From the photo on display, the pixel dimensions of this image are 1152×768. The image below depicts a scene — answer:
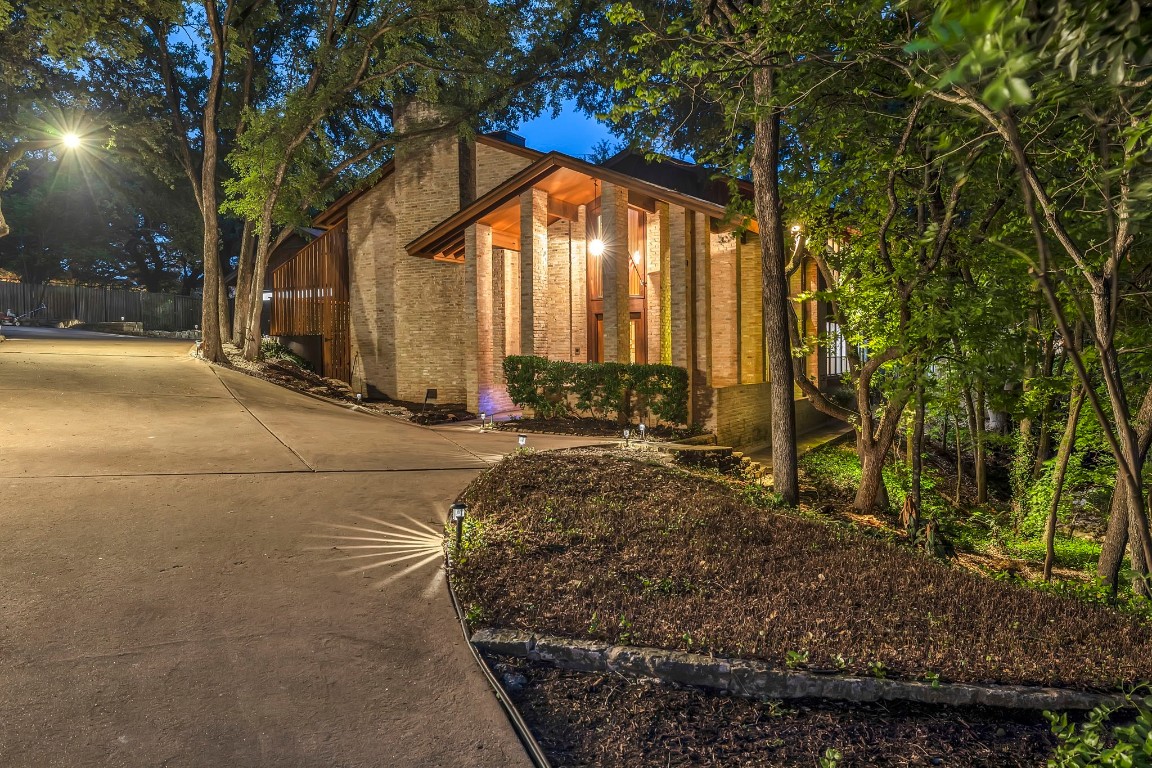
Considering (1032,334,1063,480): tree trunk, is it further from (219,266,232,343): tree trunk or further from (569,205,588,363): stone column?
(219,266,232,343): tree trunk

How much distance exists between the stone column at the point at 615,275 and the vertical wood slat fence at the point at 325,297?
1045cm

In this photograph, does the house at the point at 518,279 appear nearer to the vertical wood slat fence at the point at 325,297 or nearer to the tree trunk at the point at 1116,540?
the vertical wood slat fence at the point at 325,297

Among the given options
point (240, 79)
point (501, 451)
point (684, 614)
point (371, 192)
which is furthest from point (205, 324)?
point (684, 614)

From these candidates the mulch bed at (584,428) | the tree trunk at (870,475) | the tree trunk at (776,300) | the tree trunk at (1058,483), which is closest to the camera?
the tree trunk at (1058,483)

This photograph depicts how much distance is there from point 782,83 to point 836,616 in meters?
5.09

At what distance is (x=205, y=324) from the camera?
57.7 feet

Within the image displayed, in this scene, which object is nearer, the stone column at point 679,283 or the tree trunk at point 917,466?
the tree trunk at point 917,466

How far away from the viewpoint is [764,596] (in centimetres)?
477

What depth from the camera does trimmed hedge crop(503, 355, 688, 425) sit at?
46.0ft

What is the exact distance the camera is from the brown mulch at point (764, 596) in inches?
156

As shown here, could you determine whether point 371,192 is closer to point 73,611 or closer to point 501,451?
point 501,451

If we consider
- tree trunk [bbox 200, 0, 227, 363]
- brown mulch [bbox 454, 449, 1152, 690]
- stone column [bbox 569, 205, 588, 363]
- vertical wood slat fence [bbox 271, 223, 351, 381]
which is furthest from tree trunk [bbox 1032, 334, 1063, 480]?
vertical wood slat fence [bbox 271, 223, 351, 381]

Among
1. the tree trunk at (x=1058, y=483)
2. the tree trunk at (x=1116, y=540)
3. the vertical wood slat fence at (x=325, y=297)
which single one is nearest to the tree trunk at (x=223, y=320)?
the vertical wood slat fence at (x=325, y=297)

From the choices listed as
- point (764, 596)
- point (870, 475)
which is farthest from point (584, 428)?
point (764, 596)
